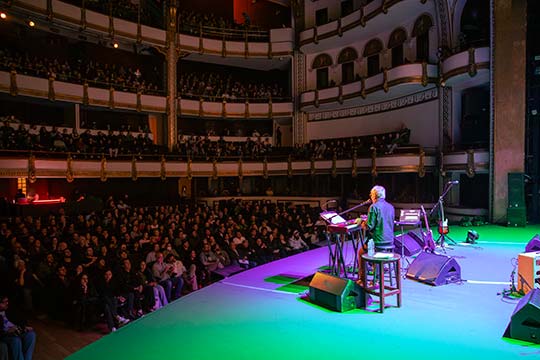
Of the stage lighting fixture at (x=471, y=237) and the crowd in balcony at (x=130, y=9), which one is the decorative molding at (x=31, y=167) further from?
the stage lighting fixture at (x=471, y=237)

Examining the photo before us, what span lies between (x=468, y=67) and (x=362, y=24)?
754 centimetres

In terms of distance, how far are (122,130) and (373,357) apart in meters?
21.3

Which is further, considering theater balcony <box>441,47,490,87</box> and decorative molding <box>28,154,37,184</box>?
decorative molding <box>28,154,37,184</box>

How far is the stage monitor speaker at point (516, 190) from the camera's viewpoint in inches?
544

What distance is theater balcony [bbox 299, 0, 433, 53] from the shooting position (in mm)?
19375

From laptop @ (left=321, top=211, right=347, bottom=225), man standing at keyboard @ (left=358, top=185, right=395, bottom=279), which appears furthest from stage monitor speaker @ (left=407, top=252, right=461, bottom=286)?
laptop @ (left=321, top=211, right=347, bottom=225)

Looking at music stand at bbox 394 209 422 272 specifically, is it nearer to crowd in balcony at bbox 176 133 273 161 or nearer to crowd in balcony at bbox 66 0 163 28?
crowd in balcony at bbox 176 133 273 161

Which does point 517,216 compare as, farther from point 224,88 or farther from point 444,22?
point 224,88

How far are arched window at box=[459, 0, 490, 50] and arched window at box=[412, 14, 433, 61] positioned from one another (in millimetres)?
1951

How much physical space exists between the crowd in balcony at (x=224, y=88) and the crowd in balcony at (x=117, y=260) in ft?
38.4

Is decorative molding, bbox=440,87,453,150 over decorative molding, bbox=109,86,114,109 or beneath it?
beneath

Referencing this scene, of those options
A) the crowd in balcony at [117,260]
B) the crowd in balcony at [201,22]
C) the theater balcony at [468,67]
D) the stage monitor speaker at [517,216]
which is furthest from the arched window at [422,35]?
the crowd in balcony at [117,260]

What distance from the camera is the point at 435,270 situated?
6.86 meters

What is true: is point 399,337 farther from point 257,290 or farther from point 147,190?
point 147,190
